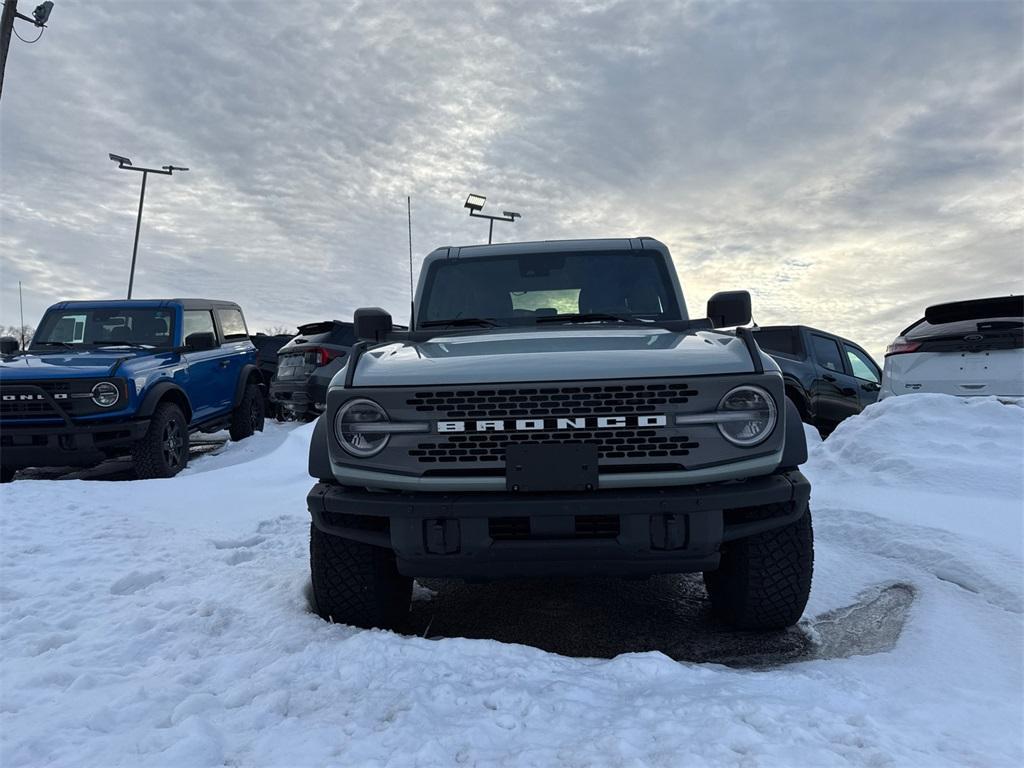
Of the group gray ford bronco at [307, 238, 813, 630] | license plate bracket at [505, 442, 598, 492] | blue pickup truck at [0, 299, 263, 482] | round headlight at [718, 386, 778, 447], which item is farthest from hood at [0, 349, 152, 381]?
round headlight at [718, 386, 778, 447]

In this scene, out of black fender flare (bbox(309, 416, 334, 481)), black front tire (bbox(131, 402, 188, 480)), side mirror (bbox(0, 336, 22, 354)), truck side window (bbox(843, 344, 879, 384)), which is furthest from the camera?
truck side window (bbox(843, 344, 879, 384))

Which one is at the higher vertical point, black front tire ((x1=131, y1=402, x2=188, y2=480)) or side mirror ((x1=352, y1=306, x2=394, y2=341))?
side mirror ((x1=352, y1=306, x2=394, y2=341))

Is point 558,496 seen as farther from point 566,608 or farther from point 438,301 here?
point 438,301

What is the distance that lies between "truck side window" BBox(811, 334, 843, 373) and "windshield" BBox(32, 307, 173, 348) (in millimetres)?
8346

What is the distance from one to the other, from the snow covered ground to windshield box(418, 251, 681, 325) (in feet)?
5.72

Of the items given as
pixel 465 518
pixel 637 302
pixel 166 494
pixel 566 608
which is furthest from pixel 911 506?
pixel 166 494

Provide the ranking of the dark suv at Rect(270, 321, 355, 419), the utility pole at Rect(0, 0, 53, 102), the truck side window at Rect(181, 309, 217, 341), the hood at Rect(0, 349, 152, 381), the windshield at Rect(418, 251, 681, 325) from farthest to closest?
the utility pole at Rect(0, 0, 53, 102) → the dark suv at Rect(270, 321, 355, 419) → the truck side window at Rect(181, 309, 217, 341) → the hood at Rect(0, 349, 152, 381) → the windshield at Rect(418, 251, 681, 325)

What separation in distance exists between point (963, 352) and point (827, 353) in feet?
10.6

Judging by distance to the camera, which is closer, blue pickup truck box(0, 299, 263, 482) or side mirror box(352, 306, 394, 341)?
side mirror box(352, 306, 394, 341)

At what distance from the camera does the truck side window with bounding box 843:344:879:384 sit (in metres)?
9.84

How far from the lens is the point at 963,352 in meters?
6.13

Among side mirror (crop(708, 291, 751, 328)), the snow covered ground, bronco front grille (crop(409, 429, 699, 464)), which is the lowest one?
the snow covered ground

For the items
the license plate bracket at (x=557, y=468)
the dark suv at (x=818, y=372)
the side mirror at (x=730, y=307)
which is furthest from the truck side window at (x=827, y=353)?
the license plate bracket at (x=557, y=468)

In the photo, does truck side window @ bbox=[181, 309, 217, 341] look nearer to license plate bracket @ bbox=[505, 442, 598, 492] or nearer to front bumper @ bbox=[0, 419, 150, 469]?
front bumper @ bbox=[0, 419, 150, 469]
